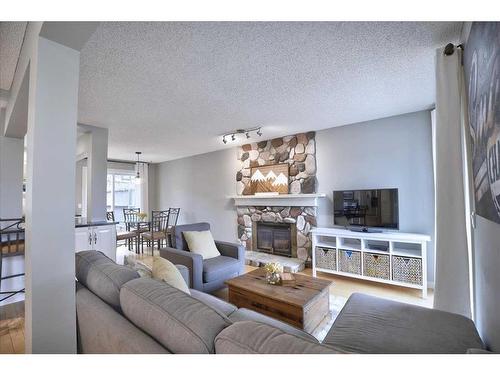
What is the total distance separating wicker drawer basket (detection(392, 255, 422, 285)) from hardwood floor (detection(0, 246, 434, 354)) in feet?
0.65

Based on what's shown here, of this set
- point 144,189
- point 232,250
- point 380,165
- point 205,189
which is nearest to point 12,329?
point 232,250

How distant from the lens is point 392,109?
3.12 metres

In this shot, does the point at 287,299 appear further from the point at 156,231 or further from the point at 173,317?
the point at 156,231

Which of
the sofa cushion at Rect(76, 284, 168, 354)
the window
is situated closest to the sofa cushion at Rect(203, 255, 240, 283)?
the sofa cushion at Rect(76, 284, 168, 354)

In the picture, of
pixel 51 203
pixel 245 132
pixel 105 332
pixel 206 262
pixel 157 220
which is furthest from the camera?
pixel 157 220

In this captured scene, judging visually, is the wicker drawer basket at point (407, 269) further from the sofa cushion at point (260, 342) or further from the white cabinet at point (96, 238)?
the white cabinet at point (96, 238)

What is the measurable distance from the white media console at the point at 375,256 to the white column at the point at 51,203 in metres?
3.10

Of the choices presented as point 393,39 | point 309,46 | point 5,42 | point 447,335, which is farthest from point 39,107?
point 447,335

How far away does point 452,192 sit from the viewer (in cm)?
175

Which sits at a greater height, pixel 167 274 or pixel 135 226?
pixel 167 274

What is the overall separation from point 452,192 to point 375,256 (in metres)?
1.66

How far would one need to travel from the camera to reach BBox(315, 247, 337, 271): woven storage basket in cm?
348

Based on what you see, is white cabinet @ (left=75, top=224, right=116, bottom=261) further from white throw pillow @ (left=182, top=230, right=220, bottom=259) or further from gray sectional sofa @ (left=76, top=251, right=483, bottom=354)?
gray sectional sofa @ (left=76, top=251, right=483, bottom=354)

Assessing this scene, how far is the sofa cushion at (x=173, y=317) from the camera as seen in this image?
2.59 feet
